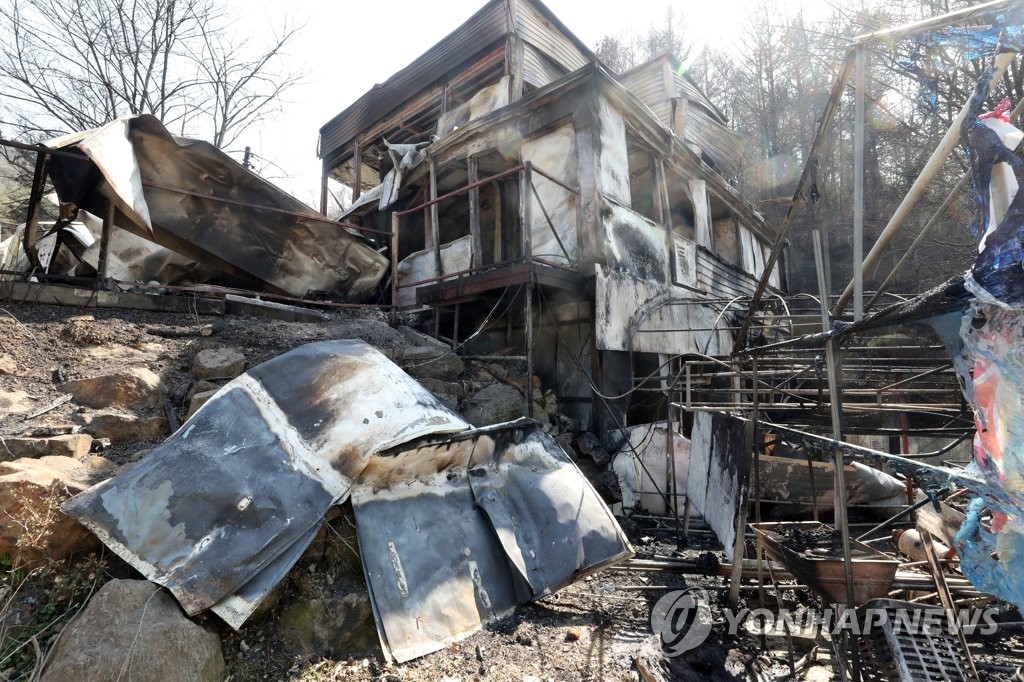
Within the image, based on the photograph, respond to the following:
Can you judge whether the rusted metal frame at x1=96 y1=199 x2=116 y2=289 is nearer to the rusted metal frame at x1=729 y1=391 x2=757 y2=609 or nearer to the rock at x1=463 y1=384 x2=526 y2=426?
the rock at x1=463 y1=384 x2=526 y2=426

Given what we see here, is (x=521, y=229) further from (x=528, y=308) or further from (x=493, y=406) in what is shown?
(x=493, y=406)

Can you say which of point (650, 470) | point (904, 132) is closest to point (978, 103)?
point (650, 470)

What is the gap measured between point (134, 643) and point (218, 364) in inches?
120

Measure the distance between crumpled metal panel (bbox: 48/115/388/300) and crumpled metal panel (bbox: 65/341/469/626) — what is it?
3.58 meters

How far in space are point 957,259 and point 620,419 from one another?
1334 centimetres

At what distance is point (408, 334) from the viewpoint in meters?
7.16

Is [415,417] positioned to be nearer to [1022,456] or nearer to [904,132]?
[1022,456]

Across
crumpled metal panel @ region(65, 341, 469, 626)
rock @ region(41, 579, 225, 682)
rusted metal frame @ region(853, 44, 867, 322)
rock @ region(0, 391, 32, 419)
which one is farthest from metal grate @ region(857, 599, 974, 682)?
rock @ region(0, 391, 32, 419)

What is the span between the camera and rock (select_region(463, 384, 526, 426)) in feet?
18.6

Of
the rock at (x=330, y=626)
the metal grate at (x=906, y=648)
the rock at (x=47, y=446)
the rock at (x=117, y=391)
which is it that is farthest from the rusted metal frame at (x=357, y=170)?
the metal grate at (x=906, y=648)

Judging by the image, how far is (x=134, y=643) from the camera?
2.23 m

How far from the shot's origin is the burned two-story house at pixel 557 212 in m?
7.24

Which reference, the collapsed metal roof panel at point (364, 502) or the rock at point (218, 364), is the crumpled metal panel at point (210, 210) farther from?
the collapsed metal roof panel at point (364, 502)

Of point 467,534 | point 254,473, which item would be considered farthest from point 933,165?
point 254,473
